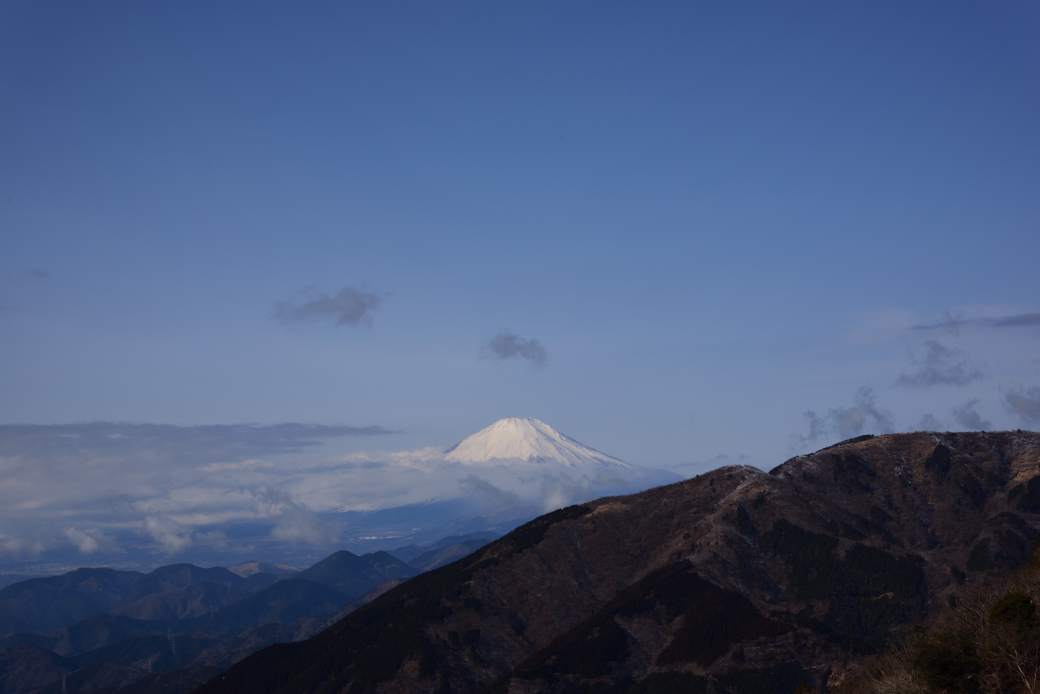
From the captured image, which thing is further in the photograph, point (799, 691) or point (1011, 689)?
point (799, 691)

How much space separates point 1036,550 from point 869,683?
161 ft

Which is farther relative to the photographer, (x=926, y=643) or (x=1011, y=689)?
(x=926, y=643)

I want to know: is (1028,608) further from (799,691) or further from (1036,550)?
(1036,550)

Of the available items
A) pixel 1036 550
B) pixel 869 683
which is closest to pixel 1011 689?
pixel 869 683

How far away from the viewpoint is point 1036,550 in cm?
13338

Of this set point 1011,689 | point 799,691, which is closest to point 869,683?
point 799,691

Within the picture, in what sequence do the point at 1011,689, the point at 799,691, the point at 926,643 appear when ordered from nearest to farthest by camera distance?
1. the point at 1011,689
2. the point at 926,643
3. the point at 799,691

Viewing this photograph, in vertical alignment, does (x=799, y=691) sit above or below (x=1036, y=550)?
below

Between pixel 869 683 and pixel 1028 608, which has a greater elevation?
pixel 1028 608

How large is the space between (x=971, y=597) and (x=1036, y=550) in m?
22.9

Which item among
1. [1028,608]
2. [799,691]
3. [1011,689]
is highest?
[1028,608]

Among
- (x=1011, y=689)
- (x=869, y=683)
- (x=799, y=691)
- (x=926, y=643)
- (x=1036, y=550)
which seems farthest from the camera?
(x=1036, y=550)

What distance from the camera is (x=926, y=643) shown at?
9625 centimetres

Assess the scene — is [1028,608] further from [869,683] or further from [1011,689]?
[869,683]
